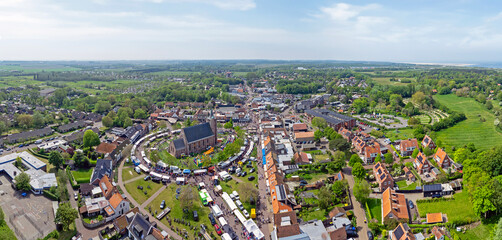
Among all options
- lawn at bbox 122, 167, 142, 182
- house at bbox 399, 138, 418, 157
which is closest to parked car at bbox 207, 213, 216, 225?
lawn at bbox 122, 167, 142, 182

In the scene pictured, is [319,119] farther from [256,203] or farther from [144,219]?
[144,219]

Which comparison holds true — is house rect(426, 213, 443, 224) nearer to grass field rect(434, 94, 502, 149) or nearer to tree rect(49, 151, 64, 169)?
grass field rect(434, 94, 502, 149)

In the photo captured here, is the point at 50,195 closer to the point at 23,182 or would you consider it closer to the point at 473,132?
the point at 23,182

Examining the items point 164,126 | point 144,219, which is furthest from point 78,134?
point 144,219

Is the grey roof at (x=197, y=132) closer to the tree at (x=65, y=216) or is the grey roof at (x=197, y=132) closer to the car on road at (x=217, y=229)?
the car on road at (x=217, y=229)

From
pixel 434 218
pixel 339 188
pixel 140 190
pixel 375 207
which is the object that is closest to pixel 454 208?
pixel 434 218

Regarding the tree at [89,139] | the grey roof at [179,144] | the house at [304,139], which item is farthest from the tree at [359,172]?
the tree at [89,139]
